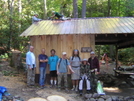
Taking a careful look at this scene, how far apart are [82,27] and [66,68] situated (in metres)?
2.07

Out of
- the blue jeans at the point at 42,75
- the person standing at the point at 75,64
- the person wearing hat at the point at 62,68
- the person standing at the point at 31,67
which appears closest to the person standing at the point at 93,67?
the person standing at the point at 75,64

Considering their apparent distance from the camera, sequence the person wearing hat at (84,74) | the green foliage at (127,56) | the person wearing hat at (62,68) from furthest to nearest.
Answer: the green foliage at (127,56)
the person wearing hat at (62,68)
the person wearing hat at (84,74)

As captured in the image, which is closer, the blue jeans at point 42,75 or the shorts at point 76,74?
the shorts at point 76,74

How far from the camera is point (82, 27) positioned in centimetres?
711

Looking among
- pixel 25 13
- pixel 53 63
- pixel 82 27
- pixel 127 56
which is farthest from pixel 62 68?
pixel 127 56

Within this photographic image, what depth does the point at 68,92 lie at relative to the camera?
6.41 m

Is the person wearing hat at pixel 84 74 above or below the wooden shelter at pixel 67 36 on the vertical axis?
below

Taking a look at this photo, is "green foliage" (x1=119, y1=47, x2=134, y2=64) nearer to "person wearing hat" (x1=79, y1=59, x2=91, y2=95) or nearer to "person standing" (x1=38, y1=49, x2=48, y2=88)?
"person wearing hat" (x1=79, y1=59, x2=91, y2=95)

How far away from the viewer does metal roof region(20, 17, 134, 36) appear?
6445 millimetres

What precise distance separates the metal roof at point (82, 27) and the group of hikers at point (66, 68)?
848 mm

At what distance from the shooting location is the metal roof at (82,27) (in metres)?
6.45

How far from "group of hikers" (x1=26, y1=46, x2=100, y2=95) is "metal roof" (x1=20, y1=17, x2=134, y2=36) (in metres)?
0.85

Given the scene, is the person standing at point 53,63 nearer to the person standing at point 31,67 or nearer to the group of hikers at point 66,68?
the group of hikers at point 66,68

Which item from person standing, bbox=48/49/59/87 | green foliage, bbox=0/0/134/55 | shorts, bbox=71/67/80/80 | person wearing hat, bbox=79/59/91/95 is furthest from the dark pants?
green foliage, bbox=0/0/134/55
